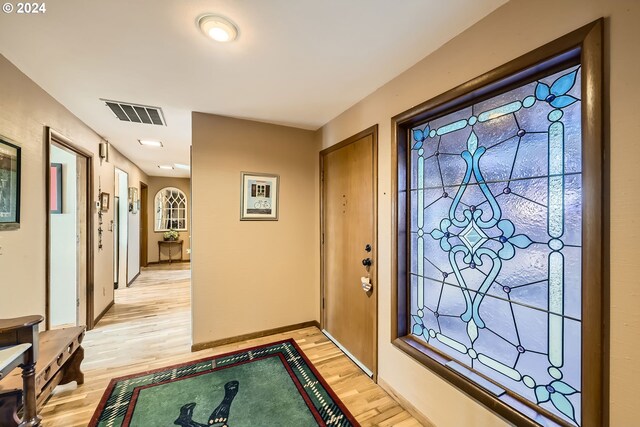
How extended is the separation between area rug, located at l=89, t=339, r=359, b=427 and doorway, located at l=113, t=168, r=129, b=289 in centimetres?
294

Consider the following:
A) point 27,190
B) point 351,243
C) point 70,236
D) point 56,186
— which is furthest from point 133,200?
point 351,243

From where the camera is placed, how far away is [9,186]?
164 cm

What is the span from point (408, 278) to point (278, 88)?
1802mm

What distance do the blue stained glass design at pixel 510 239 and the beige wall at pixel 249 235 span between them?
4.96 feet

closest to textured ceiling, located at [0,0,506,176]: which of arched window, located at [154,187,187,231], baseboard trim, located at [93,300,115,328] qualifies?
baseboard trim, located at [93,300,115,328]

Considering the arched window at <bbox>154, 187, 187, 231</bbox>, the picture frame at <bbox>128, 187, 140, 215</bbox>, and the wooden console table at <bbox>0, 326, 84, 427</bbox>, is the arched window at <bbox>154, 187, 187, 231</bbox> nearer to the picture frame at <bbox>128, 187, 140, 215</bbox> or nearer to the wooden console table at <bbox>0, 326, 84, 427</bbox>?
the picture frame at <bbox>128, 187, 140, 215</bbox>

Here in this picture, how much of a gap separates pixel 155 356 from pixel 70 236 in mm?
1713

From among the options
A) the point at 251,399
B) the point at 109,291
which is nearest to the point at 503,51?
the point at 251,399

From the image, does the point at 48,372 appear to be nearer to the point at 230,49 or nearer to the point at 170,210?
the point at 230,49

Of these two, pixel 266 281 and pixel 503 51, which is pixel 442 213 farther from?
pixel 266 281

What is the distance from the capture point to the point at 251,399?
1.81 metres

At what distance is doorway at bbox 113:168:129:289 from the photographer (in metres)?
4.19

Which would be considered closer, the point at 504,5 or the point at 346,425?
the point at 504,5

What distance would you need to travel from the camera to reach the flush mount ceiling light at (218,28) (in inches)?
51.0
